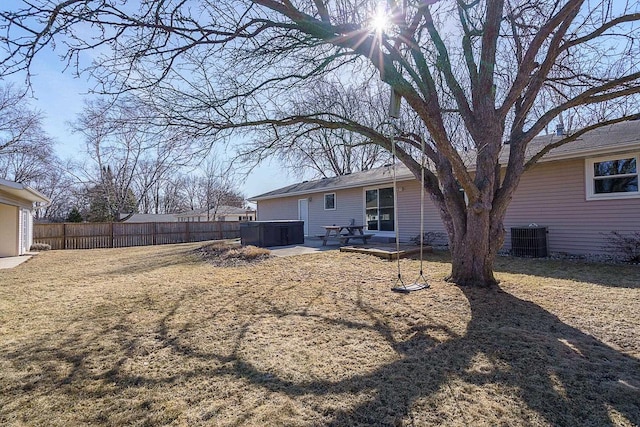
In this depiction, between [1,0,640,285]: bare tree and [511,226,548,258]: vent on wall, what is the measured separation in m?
2.98

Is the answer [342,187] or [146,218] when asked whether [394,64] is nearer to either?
[342,187]

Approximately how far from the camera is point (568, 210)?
8.21 metres

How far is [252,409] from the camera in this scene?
2184 mm

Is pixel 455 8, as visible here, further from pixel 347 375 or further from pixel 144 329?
pixel 144 329

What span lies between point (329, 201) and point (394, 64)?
35.8ft

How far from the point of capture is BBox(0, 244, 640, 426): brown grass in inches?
84.7

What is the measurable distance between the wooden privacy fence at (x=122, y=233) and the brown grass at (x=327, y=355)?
12391 millimetres

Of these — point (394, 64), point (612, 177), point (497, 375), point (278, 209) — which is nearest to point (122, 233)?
point (278, 209)

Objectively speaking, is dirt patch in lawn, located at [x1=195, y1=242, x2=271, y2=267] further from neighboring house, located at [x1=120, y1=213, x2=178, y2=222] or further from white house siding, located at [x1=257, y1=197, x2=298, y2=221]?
neighboring house, located at [x1=120, y1=213, x2=178, y2=222]

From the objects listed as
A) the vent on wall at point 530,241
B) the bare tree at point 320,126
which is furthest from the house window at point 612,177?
the bare tree at point 320,126

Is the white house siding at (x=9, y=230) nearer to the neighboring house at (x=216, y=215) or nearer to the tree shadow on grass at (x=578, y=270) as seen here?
the tree shadow on grass at (x=578, y=270)

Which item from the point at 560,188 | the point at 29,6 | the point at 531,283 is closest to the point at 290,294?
the point at 531,283

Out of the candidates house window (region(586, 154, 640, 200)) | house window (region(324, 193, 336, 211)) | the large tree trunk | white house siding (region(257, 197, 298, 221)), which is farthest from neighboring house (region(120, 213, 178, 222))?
house window (region(586, 154, 640, 200))

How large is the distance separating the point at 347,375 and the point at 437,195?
3814 millimetres
